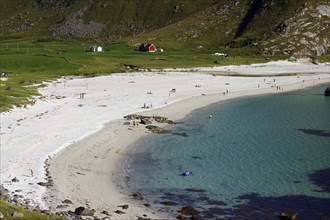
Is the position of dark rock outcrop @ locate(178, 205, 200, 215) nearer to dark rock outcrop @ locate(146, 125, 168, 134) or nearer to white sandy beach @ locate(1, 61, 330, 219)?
white sandy beach @ locate(1, 61, 330, 219)

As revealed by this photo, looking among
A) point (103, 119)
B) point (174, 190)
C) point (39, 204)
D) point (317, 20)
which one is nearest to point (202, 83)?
point (103, 119)

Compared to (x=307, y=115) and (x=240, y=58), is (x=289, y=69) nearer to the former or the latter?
(x=240, y=58)

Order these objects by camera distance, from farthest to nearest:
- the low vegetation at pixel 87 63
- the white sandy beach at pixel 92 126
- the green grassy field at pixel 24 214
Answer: the low vegetation at pixel 87 63 < the white sandy beach at pixel 92 126 < the green grassy field at pixel 24 214

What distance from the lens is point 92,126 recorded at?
2547 inches

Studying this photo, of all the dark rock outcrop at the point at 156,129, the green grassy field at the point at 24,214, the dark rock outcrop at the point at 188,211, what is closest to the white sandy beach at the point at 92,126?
the dark rock outcrop at the point at 156,129

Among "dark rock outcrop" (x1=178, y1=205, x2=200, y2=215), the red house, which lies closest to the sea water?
"dark rock outcrop" (x1=178, y1=205, x2=200, y2=215)

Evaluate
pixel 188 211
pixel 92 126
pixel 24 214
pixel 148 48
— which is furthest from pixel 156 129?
pixel 148 48

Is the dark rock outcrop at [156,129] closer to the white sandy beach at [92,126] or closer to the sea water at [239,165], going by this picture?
the sea water at [239,165]

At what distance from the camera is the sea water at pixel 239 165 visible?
125 ft

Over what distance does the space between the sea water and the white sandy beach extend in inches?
140

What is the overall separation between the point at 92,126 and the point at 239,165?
24648 mm

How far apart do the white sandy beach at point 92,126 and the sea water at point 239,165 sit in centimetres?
356

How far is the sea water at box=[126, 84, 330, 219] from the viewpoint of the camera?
38.2 metres

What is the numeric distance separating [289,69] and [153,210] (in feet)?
433
